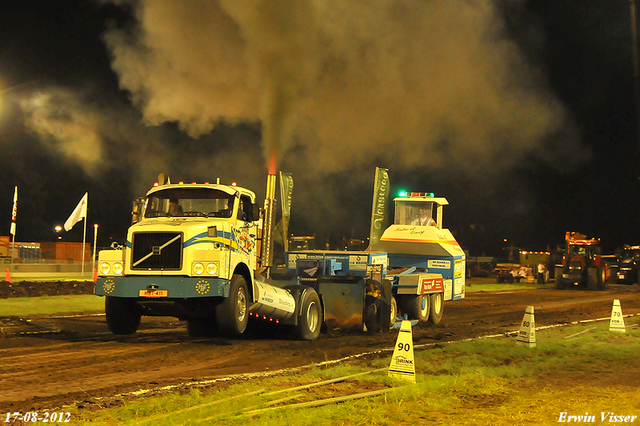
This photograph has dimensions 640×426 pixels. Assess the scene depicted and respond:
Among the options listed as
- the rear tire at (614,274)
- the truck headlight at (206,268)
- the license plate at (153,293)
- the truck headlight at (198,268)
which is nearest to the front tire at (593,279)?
the rear tire at (614,274)

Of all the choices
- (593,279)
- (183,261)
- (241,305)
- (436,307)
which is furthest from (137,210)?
(593,279)

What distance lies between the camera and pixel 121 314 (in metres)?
12.8

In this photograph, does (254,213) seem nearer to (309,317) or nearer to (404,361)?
(309,317)

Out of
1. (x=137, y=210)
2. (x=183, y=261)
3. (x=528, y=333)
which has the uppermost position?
(x=137, y=210)

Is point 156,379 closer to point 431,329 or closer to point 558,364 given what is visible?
point 558,364

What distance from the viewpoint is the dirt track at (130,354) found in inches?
333

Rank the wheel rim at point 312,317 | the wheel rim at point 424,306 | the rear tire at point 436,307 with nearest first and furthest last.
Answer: the wheel rim at point 312,317 < the wheel rim at point 424,306 < the rear tire at point 436,307

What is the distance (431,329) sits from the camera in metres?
17.8

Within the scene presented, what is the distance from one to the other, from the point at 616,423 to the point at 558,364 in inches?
183

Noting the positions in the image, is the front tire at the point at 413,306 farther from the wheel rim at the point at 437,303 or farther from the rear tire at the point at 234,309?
the rear tire at the point at 234,309

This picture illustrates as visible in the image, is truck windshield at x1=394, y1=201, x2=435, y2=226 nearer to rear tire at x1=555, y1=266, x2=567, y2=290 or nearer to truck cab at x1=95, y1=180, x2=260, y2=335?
truck cab at x1=95, y1=180, x2=260, y2=335

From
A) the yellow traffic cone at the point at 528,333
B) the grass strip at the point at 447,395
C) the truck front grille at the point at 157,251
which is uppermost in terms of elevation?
the truck front grille at the point at 157,251

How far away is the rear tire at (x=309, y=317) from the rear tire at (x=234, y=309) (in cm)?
203

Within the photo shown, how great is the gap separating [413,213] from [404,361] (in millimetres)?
13119
